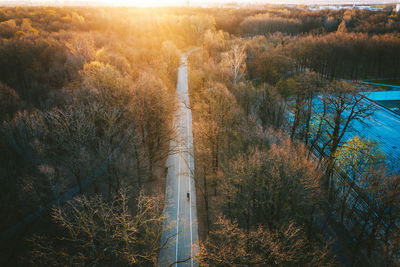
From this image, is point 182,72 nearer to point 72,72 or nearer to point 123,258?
point 72,72

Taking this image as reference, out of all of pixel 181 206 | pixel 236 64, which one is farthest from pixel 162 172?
pixel 236 64

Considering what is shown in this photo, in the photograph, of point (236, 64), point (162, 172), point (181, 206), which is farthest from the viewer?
point (236, 64)

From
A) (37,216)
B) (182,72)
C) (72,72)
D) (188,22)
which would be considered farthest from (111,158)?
(188,22)

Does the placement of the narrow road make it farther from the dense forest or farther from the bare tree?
the bare tree

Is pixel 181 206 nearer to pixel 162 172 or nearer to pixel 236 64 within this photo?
pixel 162 172

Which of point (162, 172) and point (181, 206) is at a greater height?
point (162, 172)

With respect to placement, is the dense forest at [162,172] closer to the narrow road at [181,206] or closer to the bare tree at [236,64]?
the bare tree at [236,64]

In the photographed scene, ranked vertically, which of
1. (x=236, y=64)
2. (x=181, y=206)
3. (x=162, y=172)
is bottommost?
(x=181, y=206)
